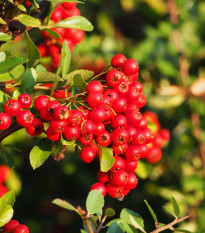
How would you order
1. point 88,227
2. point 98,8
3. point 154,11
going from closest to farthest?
point 88,227 < point 154,11 < point 98,8

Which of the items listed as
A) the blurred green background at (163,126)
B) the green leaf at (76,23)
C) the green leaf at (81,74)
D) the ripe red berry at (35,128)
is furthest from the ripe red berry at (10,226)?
the blurred green background at (163,126)

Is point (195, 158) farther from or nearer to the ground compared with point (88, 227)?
nearer to the ground

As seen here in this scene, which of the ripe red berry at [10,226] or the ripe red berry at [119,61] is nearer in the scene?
the ripe red berry at [10,226]

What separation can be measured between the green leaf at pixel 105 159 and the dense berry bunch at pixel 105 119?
0.01 m

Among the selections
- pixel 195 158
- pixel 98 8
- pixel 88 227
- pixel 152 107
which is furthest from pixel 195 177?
pixel 98 8

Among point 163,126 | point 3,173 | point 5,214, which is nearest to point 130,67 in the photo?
point 5,214

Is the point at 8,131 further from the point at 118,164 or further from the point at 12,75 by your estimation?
the point at 118,164

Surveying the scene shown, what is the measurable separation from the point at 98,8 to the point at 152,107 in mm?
2052

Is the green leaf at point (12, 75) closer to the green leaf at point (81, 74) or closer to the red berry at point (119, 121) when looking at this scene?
the green leaf at point (81, 74)

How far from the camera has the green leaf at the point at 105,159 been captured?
137cm

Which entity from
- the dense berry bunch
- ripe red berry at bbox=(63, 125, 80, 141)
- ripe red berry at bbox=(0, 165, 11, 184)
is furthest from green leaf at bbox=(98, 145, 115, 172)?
→ ripe red berry at bbox=(0, 165, 11, 184)

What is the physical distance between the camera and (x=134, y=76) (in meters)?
1.50

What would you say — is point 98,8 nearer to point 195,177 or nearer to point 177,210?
point 195,177

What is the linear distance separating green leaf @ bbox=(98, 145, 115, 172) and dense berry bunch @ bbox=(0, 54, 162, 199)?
0.01 m
